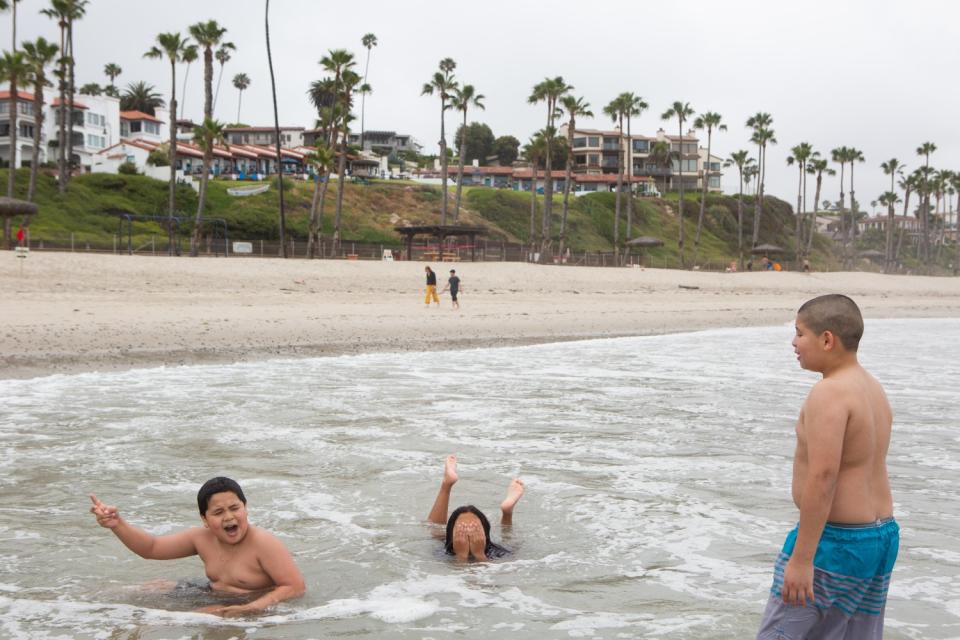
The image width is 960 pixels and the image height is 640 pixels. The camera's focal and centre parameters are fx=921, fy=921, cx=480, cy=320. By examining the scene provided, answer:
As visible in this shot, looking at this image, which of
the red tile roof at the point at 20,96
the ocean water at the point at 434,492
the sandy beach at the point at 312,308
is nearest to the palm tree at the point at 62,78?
the red tile roof at the point at 20,96

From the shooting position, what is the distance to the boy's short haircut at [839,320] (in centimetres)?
325

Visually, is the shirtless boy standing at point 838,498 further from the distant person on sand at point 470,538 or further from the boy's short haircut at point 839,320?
the distant person on sand at point 470,538

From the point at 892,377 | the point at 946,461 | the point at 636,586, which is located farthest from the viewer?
the point at 892,377

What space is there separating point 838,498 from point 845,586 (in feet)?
1.03

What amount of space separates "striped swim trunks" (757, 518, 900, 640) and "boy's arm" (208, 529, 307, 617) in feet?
9.57

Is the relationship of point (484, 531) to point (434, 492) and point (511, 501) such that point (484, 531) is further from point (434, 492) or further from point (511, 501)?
point (434, 492)

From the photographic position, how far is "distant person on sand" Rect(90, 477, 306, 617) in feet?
16.6

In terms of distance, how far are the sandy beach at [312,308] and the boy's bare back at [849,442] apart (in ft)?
47.1

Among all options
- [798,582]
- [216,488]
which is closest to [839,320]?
[798,582]

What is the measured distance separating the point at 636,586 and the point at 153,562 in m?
3.20

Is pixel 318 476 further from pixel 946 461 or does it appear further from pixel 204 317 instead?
pixel 204 317

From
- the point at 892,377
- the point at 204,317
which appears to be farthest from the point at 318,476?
the point at 204,317

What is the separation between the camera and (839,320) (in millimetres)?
3256

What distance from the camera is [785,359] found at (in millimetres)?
20031
